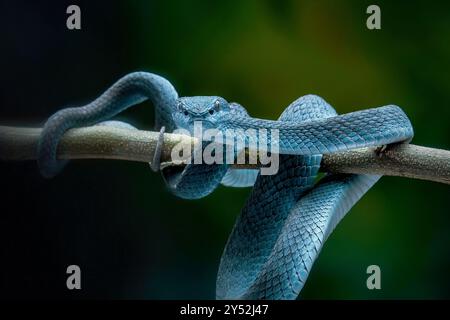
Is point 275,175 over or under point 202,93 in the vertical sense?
under

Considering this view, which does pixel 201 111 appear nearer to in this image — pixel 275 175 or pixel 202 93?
pixel 275 175

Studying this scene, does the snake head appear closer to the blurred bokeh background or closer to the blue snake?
the blue snake

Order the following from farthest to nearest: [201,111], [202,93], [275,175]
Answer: [202,93] < [275,175] < [201,111]

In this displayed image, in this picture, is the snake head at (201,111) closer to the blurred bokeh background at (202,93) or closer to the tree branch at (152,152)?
the tree branch at (152,152)

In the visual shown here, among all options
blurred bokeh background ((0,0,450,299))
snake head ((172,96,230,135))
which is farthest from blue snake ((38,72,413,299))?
blurred bokeh background ((0,0,450,299))

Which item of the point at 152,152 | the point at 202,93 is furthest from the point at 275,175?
the point at 202,93
